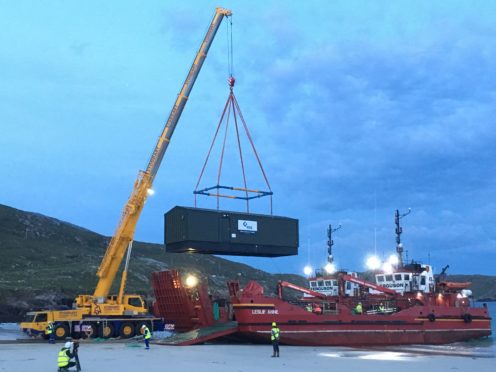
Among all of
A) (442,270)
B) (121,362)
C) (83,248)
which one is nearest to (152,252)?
(83,248)

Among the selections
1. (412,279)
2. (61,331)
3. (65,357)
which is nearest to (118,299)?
(61,331)

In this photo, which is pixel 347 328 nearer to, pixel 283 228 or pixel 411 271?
pixel 283 228

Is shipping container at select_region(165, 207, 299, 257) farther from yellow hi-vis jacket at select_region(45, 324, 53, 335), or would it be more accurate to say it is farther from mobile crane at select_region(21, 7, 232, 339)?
yellow hi-vis jacket at select_region(45, 324, 53, 335)

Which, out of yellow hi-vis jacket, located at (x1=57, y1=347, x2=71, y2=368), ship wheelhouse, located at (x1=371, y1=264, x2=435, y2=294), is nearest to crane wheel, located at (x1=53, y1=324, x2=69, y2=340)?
yellow hi-vis jacket, located at (x1=57, y1=347, x2=71, y2=368)

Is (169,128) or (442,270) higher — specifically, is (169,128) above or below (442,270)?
above

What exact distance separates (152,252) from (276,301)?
137 m

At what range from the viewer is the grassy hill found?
74688 mm

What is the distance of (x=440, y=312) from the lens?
122 feet

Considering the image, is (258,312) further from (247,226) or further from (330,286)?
(330,286)

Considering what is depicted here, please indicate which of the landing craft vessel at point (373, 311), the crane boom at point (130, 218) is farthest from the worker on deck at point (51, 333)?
the landing craft vessel at point (373, 311)

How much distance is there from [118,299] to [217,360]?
41.0ft

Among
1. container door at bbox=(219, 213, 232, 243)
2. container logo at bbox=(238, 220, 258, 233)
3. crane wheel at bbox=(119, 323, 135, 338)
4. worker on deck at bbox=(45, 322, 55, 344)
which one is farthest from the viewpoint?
container logo at bbox=(238, 220, 258, 233)

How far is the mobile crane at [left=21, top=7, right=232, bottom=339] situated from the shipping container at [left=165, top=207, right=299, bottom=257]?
7.97 feet

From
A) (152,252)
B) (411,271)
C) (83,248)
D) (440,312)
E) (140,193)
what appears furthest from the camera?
(152,252)
